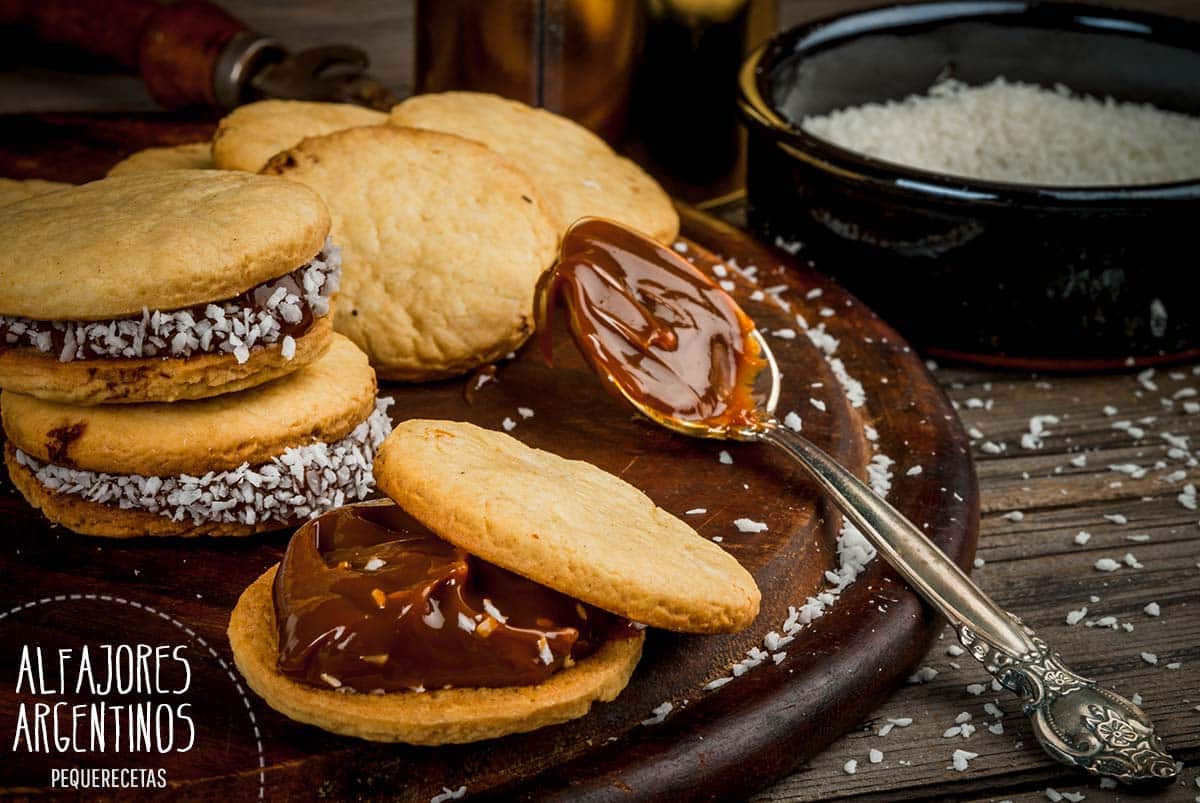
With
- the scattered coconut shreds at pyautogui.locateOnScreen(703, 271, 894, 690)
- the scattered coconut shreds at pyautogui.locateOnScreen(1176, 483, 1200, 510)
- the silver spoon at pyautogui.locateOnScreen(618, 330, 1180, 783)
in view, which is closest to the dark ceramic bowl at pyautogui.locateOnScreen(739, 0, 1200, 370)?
the scattered coconut shreds at pyautogui.locateOnScreen(703, 271, 894, 690)

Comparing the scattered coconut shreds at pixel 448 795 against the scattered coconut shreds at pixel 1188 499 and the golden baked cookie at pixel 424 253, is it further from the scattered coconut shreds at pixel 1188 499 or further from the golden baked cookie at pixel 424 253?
the scattered coconut shreds at pixel 1188 499

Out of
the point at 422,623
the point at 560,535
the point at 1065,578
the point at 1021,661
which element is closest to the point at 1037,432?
the point at 1065,578

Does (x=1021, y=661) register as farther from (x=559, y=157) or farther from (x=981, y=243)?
(x=559, y=157)

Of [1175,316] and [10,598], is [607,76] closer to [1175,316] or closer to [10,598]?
[1175,316]

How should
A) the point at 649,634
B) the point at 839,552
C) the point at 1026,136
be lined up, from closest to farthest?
the point at 649,634 → the point at 839,552 → the point at 1026,136

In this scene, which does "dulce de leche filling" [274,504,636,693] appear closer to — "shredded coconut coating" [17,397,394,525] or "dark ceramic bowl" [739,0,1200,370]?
"shredded coconut coating" [17,397,394,525]

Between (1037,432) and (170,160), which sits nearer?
(1037,432)

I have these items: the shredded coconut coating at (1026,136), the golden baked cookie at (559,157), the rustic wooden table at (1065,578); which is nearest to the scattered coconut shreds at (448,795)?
the rustic wooden table at (1065,578)

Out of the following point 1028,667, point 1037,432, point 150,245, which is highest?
point 150,245
